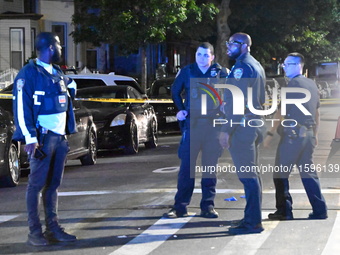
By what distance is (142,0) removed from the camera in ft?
105

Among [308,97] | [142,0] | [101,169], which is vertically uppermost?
[142,0]

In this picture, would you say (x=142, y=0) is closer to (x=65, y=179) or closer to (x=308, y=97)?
(x=65, y=179)

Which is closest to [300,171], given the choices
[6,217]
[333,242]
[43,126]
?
[333,242]

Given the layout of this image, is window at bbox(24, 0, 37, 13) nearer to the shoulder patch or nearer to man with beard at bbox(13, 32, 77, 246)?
man with beard at bbox(13, 32, 77, 246)

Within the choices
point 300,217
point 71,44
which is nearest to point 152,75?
point 71,44

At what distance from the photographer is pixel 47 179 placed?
8914 mm

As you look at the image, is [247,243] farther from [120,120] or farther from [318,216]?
[120,120]

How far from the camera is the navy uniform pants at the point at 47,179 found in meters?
8.77

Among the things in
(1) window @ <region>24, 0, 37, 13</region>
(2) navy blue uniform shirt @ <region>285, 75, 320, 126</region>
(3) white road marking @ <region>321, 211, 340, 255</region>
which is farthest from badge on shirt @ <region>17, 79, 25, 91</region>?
(1) window @ <region>24, 0, 37, 13</region>

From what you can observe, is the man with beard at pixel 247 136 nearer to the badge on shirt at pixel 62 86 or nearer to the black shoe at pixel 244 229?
the black shoe at pixel 244 229

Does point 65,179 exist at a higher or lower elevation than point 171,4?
lower

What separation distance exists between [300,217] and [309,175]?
544mm

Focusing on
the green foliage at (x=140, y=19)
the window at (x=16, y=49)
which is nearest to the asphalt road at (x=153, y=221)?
the green foliage at (x=140, y=19)

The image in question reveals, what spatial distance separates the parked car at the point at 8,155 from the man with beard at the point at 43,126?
4532mm
